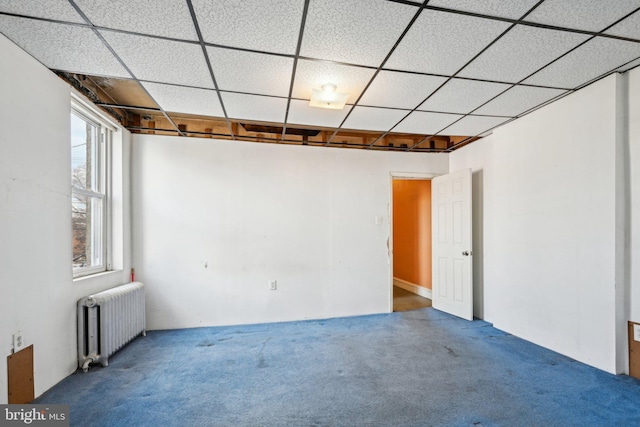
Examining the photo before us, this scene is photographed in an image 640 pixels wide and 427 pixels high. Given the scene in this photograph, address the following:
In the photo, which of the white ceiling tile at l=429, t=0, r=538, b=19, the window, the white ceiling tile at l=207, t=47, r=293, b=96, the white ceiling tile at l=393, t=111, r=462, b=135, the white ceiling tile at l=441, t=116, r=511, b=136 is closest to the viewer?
the white ceiling tile at l=429, t=0, r=538, b=19

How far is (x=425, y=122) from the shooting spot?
135 inches

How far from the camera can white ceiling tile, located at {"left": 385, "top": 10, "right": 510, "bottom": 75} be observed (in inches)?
68.8

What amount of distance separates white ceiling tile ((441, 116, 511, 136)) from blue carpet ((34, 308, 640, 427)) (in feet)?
8.37

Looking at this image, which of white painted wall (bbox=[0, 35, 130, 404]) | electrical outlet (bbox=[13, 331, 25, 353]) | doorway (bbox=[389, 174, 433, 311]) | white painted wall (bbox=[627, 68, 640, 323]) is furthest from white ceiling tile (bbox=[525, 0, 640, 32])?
electrical outlet (bbox=[13, 331, 25, 353])

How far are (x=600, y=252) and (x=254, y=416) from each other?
3.15 metres

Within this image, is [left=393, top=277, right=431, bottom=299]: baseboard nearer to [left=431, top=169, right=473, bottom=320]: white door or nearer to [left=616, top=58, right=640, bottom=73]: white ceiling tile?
[left=431, top=169, right=473, bottom=320]: white door

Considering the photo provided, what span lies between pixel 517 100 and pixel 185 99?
336 centimetres

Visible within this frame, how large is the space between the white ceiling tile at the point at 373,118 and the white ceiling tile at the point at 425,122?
0.44ft

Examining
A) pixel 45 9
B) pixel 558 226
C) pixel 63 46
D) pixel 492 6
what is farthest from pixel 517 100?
pixel 63 46

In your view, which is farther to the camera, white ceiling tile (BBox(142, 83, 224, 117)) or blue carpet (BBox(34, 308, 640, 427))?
white ceiling tile (BBox(142, 83, 224, 117))

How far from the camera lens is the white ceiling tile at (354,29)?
163 centimetres

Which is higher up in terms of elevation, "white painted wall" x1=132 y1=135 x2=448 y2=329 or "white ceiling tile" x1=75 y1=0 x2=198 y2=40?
"white ceiling tile" x1=75 y1=0 x2=198 y2=40

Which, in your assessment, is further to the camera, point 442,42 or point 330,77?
point 330,77

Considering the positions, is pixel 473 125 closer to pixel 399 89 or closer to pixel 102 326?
pixel 399 89
